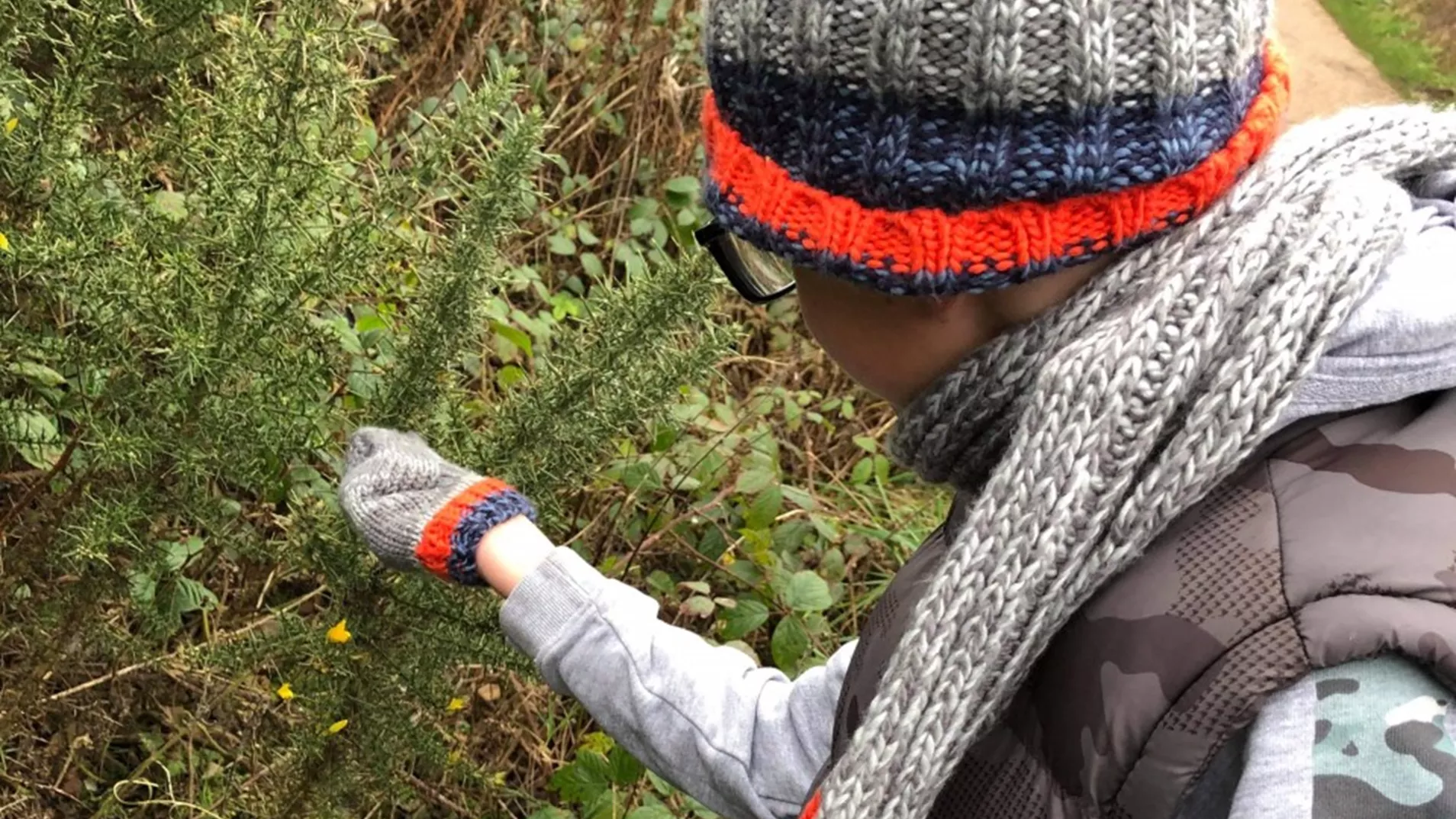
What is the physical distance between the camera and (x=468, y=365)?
1943mm

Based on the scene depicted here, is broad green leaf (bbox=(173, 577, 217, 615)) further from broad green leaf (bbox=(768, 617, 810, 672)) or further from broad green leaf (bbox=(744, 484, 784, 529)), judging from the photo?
broad green leaf (bbox=(744, 484, 784, 529))

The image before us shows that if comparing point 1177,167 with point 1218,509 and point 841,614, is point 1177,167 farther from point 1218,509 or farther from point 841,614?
point 841,614

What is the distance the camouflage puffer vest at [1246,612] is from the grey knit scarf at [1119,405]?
29mm

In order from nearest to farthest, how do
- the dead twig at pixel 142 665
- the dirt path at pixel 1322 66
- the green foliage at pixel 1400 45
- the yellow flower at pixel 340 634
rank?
the yellow flower at pixel 340 634 → the dead twig at pixel 142 665 → the dirt path at pixel 1322 66 → the green foliage at pixel 1400 45

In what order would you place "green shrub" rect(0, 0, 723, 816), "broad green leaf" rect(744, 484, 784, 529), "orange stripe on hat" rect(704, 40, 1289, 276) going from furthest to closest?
"broad green leaf" rect(744, 484, 784, 529), "green shrub" rect(0, 0, 723, 816), "orange stripe on hat" rect(704, 40, 1289, 276)

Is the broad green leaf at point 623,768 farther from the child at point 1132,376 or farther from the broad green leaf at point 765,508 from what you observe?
the child at point 1132,376

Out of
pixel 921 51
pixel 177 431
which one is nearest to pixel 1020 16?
pixel 921 51

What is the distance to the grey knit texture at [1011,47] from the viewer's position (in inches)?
32.0

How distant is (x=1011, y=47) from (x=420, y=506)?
85cm

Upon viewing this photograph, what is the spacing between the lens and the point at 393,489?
142 centimetres

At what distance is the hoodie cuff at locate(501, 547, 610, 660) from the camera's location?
1.42 metres

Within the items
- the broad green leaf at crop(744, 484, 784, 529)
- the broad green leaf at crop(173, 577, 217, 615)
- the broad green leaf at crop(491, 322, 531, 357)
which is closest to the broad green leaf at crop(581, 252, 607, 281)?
the broad green leaf at crop(491, 322, 531, 357)

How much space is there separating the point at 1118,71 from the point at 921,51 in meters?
0.13

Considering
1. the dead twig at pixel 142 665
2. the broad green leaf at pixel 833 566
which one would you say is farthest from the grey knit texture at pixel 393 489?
Answer: the broad green leaf at pixel 833 566
